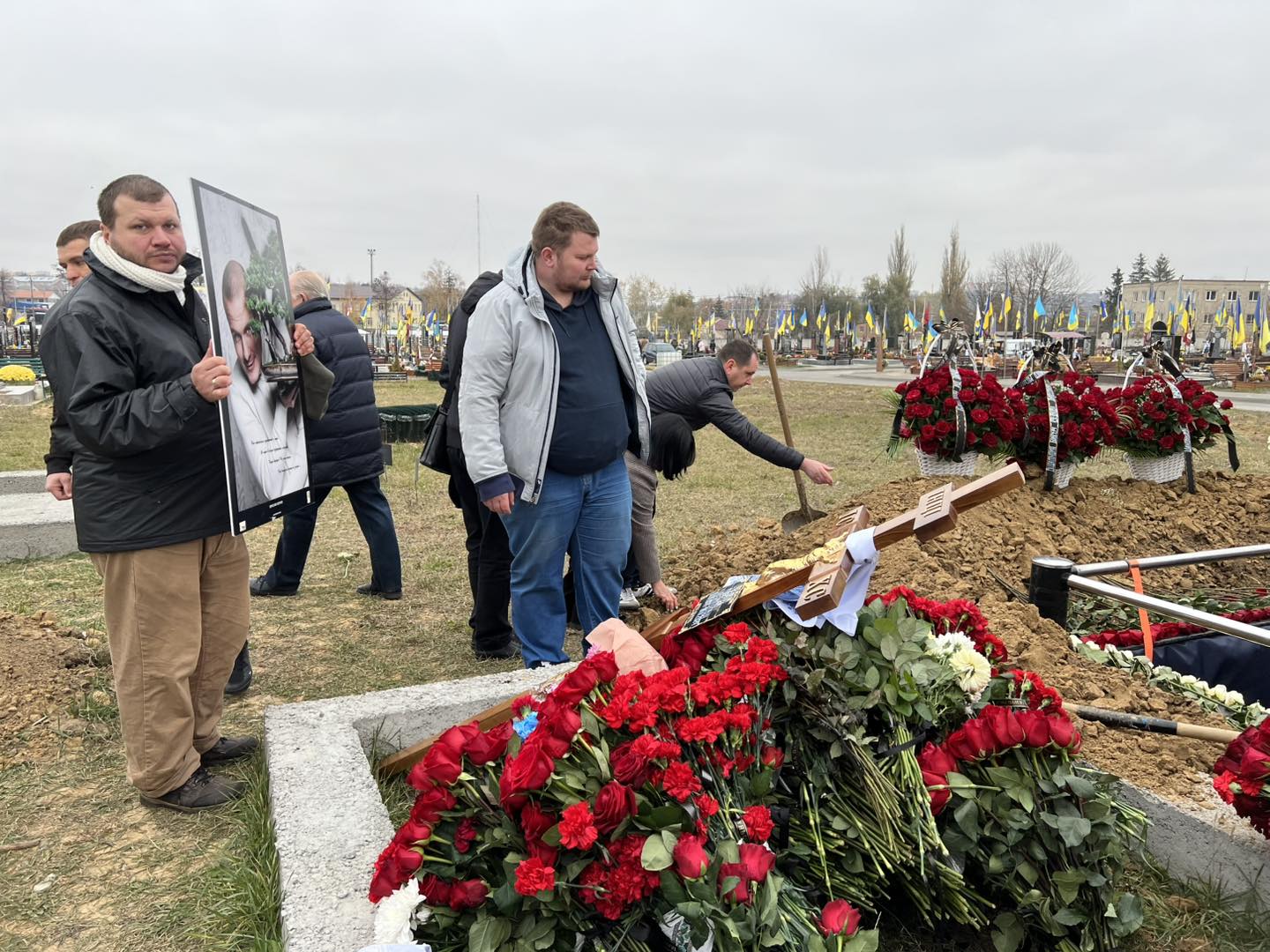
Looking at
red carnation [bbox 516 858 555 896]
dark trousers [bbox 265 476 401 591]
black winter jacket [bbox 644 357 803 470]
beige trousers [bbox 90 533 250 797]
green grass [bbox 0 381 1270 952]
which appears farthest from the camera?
dark trousers [bbox 265 476 401 591]

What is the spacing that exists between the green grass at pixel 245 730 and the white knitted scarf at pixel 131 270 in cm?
143

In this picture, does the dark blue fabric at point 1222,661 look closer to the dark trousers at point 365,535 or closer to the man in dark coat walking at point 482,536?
the man in dark coat walking at point 482,536

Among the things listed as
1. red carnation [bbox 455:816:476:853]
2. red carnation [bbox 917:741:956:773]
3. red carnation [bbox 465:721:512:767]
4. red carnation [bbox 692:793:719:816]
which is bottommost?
red carnation [bbox 455:816:476:853]

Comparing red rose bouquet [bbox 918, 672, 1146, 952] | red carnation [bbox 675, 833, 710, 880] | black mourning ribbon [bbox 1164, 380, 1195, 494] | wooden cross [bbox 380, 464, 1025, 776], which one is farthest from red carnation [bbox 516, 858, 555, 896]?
black mourning ribbon [bbox 1164, 380, 1195, 494]

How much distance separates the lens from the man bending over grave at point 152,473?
239 cm

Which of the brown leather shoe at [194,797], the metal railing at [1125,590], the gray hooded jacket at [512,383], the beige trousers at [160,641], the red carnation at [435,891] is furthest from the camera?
the gray hooded jacket at [512,383]

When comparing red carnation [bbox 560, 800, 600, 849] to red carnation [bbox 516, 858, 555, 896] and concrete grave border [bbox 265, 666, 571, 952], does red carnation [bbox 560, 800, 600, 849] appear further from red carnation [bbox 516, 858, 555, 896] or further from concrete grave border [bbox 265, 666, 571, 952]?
concrete grave border [bbox 265, 666, 571, 952]

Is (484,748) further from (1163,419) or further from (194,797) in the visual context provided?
(1163,419)

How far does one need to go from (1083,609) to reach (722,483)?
4741 millimetres

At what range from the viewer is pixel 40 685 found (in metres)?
3.61

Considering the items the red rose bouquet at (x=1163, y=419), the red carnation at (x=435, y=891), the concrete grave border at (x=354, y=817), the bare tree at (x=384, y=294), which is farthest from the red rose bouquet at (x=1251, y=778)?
the bare tree at (x=384, y=294)

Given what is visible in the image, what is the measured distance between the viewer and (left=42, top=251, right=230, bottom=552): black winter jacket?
238 centimetres

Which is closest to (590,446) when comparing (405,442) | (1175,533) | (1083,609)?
(1083,609)

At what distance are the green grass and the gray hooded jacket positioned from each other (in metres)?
1.13
